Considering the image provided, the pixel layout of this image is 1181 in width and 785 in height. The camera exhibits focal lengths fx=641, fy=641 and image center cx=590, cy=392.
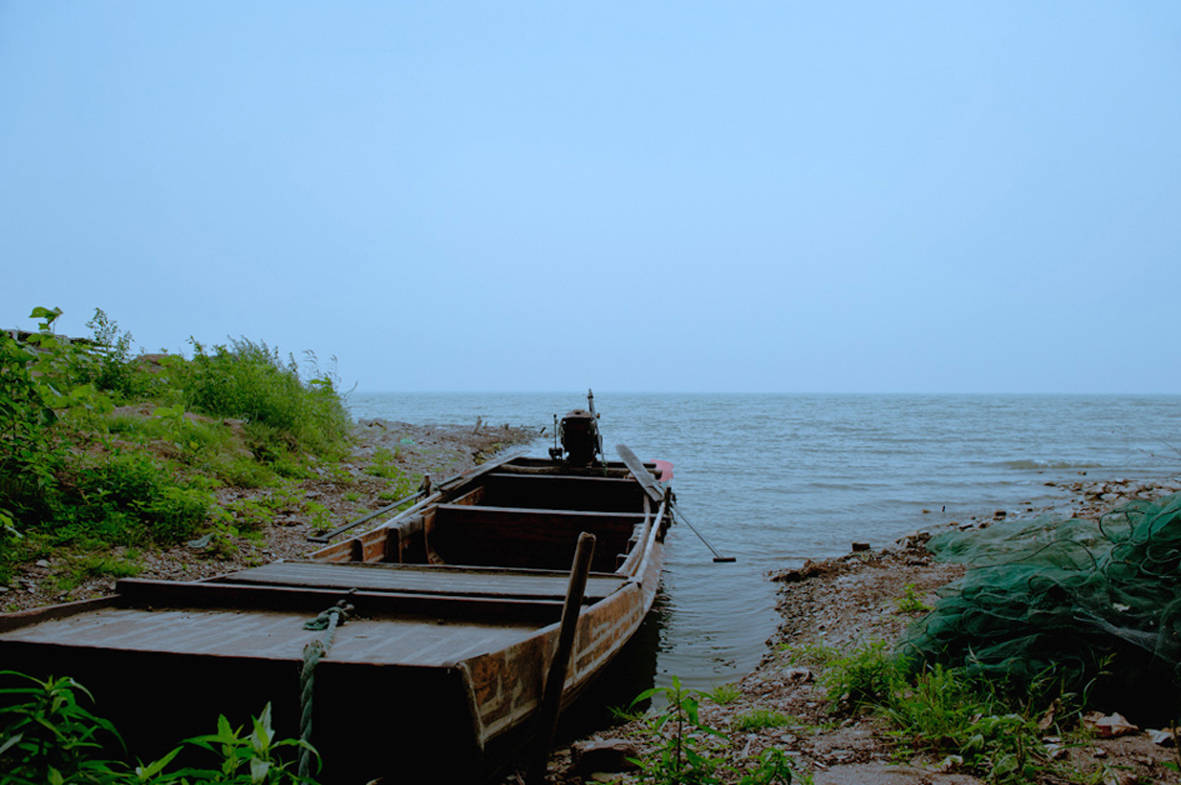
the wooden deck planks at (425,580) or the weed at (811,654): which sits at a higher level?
the wooden deck planks at (425,580)

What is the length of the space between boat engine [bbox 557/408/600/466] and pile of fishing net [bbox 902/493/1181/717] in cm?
590

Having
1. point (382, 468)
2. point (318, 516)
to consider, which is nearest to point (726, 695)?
point (318, 516)

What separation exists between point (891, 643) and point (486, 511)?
4.11 m

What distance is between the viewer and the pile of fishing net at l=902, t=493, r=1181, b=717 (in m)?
3.47

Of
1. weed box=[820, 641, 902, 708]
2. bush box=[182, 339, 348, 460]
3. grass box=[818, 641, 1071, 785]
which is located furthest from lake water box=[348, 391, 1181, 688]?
bush box=[182, 339, 348, 460]

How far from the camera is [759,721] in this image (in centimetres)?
400

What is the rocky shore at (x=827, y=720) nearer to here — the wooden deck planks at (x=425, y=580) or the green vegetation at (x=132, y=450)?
the wooden deck planks at (x=425, y=580)

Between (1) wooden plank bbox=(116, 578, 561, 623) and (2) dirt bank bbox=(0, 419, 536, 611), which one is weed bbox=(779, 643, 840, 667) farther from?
(2) dirt bank bbox=(0, 419, 536, 611)

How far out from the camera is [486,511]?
7.05m

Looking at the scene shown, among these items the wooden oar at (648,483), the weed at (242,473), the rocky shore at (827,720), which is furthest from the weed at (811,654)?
the weed at (242,473)

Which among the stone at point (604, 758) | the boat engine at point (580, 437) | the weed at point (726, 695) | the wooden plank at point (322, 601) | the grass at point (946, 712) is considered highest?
the boat engine at point (580, 437)

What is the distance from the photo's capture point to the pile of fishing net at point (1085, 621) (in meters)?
3.47

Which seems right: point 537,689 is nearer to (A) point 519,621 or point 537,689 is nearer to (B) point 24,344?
(A) point 519,621

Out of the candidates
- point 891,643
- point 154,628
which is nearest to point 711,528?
point 891,643
